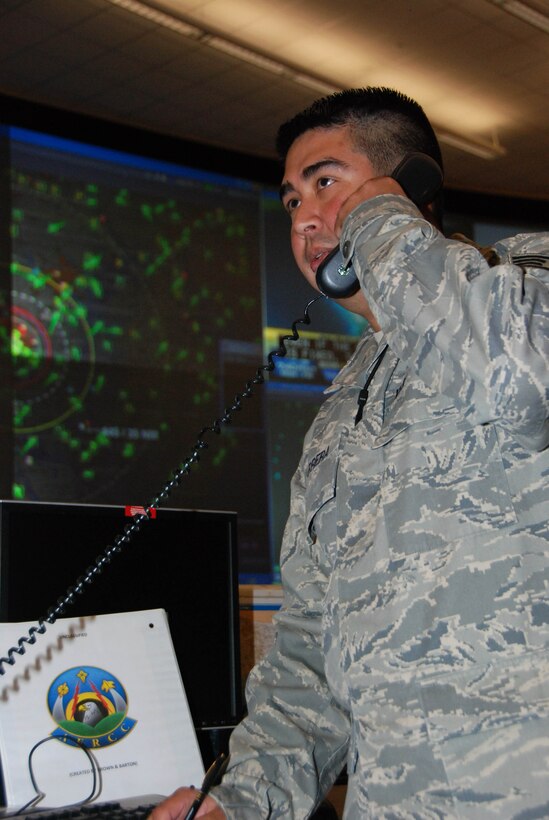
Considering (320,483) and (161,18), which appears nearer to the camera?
(320,483)

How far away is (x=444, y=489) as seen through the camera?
1.07 meters

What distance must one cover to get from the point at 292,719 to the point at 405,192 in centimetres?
69

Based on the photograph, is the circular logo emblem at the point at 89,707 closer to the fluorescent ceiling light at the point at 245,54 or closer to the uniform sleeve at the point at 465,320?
the uniform sleeve at the point at 465,320

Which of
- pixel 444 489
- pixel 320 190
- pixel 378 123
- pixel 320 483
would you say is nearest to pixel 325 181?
pixel 320 190

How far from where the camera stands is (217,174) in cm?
507

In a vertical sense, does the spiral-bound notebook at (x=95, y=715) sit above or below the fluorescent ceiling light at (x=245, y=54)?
below

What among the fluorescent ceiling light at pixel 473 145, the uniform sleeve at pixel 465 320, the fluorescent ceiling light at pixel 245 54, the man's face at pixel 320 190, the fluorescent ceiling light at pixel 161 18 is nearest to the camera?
the uniform sleeve at pixel 465 320

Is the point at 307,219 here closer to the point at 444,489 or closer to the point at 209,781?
the point at 444,489

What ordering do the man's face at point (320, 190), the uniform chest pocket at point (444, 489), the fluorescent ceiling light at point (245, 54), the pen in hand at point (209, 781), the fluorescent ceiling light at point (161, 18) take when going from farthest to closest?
1. the fluorescent ceiling light at point (245, 54)
2. the fluorescent ceiling light at point (161, 18)
3. the man's face at point (320, 190)
4. the pen in hand at point (209, 781)
5. the uniform chest pocket at point (444, 489)

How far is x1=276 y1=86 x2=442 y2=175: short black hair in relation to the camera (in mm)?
1450

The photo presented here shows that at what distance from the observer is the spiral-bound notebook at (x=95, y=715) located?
4.25 ft

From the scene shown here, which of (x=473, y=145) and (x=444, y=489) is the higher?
(x=473, y=145)

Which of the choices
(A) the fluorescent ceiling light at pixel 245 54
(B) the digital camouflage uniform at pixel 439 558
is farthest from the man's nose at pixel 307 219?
(A) the fluorescent ceiling light at pixel 245 54

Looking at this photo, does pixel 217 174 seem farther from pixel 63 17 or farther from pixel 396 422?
pixel 396 422
